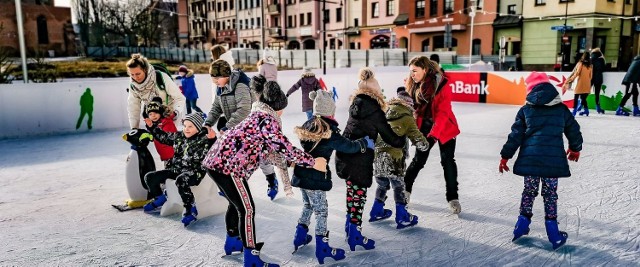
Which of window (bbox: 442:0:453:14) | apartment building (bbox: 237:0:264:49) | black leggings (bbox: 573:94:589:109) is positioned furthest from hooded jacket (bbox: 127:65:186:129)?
apartment building (bbox: 237:0:264:49)

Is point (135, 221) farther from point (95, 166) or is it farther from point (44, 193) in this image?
point (95, 166)

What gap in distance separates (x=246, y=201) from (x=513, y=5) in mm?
32516

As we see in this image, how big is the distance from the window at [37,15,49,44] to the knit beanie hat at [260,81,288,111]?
42.8 meters

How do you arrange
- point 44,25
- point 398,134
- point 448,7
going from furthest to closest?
point 44,25 < point 448,7 < point 398,134

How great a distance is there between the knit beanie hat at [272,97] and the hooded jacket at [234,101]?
132 centimetres

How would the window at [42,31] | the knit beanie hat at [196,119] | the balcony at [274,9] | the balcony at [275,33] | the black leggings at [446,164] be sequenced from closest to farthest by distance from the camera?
the knit beanie hat at [196,119] → the black leggings at [446,164] → the window at [42,31] → the balcony at [275,33] → the balcony at [274,9]

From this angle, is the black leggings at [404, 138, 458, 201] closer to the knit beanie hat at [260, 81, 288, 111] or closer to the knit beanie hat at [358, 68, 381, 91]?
the knit beanie hat at [358, 68, 381, 91]

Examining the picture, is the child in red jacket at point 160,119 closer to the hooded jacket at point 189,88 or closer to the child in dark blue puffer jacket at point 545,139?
the child in dark blue puffer jacket at point 545,139

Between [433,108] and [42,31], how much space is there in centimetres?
4323

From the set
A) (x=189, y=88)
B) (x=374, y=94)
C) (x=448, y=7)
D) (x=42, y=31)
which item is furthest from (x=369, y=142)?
(x=42, y=31)

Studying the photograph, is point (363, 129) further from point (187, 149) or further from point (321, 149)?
point (187, 149)

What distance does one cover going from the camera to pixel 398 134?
3766 mm

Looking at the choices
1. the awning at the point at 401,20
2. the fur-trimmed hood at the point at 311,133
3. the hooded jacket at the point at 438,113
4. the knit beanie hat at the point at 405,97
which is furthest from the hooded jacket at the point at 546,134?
the awning at the point at 401,20

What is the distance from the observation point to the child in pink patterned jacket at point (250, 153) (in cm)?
295
